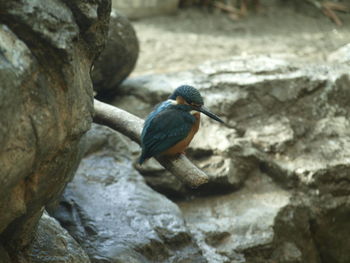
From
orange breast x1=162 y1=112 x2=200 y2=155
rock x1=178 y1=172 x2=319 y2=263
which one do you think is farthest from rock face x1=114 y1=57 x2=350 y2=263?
orange breast x1=162 y1=112 x2=200 y2=155

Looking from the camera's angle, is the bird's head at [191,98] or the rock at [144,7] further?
the rock at [144,7]

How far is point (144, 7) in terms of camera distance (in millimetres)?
7543

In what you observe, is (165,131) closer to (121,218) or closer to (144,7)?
(121,218)

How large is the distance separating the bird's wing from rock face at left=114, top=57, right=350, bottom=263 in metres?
0.99

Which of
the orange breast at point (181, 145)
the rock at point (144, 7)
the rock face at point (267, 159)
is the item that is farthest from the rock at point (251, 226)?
the rock at point (144, 7)

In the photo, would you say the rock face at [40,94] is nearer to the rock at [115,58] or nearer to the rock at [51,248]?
the rock at [51,248]

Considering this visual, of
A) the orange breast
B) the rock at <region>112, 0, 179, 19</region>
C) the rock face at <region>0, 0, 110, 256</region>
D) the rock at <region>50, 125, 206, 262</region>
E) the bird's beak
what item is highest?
the rock face at <region>0, 0, 110, 256</region>

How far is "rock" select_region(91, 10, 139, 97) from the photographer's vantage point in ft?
14.9

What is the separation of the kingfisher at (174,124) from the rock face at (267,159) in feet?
3.21

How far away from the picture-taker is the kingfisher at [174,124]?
117 inches

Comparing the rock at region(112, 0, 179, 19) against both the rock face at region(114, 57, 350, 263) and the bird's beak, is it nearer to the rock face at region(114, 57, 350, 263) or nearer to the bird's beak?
the rock face at region(114, 57, 350, 263)

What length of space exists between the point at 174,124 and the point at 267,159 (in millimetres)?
1528

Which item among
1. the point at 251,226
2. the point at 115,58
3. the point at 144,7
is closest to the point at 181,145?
the point at 251,226

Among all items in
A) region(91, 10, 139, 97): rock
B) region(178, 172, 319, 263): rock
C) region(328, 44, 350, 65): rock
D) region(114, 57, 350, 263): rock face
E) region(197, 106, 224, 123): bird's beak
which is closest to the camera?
region(197, 106, 224, 123): bird's beak
